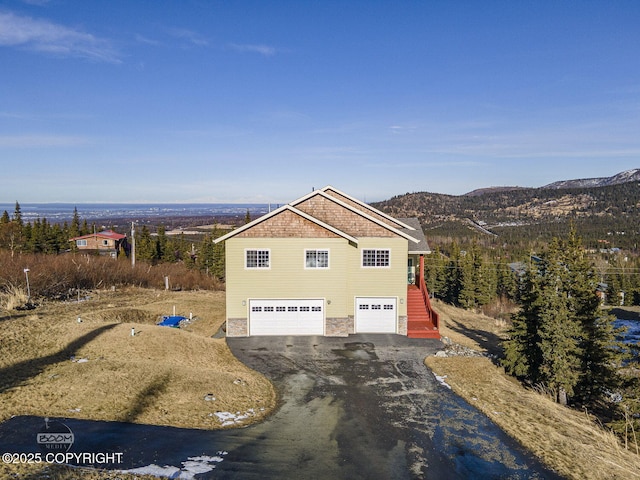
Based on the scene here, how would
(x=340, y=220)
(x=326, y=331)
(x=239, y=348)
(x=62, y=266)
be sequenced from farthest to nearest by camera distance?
1. (x=62, y=266)
2. (x=340, y=220)
3. (x=326, y=331)
4. (x=239, y=348)

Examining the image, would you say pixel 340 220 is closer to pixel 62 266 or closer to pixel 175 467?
pixel 175 467

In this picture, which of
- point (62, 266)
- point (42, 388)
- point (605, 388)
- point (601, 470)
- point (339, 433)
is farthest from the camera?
point (62, 266)

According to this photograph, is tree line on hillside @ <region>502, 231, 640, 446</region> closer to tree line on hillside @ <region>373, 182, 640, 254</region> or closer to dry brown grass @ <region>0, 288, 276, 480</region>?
dry brown grass @ <region>0, 288, 276, 480</region>

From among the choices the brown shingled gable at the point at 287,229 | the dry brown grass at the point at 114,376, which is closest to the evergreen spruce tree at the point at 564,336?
the brown shingled gable at the point at 287,229

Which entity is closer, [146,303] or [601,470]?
[601,470]

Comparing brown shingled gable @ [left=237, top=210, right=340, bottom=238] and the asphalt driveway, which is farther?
brown shingled gable @ [left=237, top=210, right=340, bottom=238]

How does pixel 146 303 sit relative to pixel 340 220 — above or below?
below

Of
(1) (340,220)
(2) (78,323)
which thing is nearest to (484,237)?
(1) (340,220)

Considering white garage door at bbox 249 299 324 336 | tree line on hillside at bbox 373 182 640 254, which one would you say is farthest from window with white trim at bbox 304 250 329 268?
tree line on hillside at bbox 373 182 640 254
